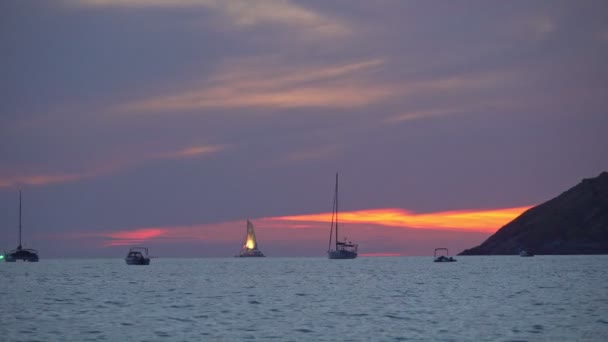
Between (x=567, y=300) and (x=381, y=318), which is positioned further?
(x=567, y=300)

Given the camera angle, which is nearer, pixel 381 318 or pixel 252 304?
pixel 381 318

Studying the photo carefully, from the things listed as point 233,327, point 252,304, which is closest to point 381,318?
point 233,327

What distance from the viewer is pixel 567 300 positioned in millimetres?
84438

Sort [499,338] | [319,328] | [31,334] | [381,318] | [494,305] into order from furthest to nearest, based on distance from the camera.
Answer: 1. [494,305]
2. [381,318]
3. [319,328]
4. [31,334]
5. [499,338]

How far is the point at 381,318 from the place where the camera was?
6706cm

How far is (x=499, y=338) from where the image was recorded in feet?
173

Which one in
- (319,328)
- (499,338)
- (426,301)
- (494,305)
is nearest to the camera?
(499,338)

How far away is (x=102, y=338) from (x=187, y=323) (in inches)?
393

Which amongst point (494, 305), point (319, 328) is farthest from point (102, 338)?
point (494, 305)

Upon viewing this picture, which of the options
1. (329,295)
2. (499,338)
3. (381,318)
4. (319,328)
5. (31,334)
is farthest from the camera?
(329,295)

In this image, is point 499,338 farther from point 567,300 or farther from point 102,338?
point 567,300

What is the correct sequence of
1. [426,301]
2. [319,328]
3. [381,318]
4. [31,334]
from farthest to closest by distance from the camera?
[426,301], [381,318], [319,328], [31,334]

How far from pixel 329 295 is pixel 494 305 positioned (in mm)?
23026

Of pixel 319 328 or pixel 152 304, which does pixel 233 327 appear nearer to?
pixel 319 328
